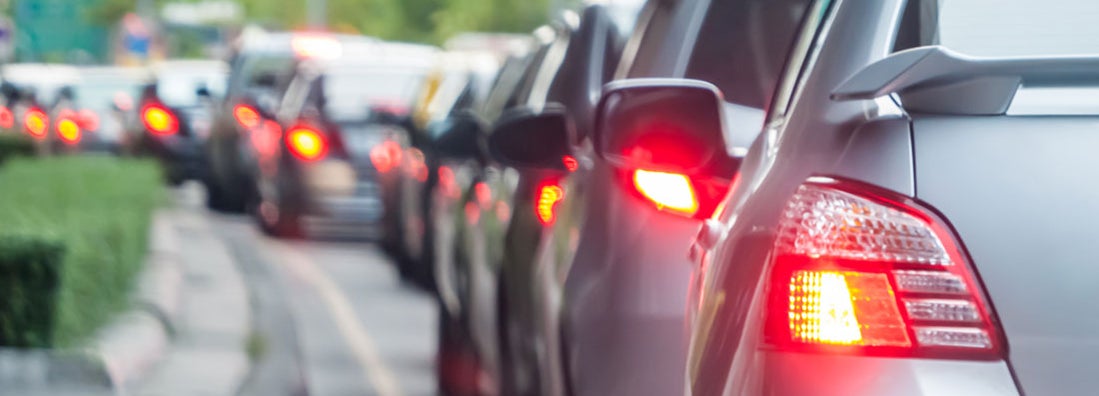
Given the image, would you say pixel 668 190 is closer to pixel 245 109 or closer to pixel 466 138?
pixel 466 138

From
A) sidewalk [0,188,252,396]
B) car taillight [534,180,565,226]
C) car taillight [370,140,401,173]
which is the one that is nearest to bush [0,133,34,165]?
car taillight [370,140,401,173]

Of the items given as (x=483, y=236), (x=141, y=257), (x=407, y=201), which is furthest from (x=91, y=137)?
(x=483, y=236)

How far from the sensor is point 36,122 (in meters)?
29.6

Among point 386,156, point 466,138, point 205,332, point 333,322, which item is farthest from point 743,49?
point 386,156

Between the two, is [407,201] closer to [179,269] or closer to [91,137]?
[179,269]

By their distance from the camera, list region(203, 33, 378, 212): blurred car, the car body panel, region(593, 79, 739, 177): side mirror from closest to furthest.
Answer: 1. the car body panel
2. region(593, 79, 739, 177): side mirror
3. region(203, 33, 378, 212): blurred car

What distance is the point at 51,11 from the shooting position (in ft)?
169

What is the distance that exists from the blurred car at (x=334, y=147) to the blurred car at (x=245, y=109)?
1.12m

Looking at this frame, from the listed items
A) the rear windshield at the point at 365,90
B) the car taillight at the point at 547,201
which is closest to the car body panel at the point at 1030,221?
the car taillight at the point at 547,201

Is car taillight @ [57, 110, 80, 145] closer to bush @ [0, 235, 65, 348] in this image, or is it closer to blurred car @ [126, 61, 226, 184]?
blurred car @ [126, 61, 226, 184]

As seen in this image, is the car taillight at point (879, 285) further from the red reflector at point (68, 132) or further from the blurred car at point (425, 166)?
the red reflector at point (68, 132)

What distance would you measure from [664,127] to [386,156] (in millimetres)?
12506

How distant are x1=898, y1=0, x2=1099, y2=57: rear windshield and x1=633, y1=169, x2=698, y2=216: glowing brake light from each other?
1.72 meters

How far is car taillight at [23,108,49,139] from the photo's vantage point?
1141 inches
